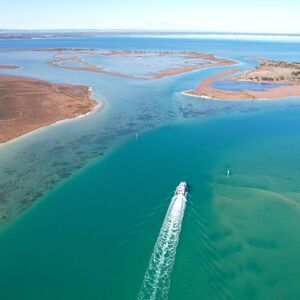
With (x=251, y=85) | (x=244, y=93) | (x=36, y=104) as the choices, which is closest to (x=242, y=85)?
(x=251, y=85)

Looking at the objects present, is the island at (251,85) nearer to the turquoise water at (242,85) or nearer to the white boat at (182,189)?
the turquoise water at (242,85)

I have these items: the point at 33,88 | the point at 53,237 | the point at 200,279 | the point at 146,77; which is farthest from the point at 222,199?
the point at 146,77

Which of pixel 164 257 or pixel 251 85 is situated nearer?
pixel 164 257

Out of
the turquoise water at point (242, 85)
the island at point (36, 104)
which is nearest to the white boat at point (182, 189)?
the island at point (36, 104)

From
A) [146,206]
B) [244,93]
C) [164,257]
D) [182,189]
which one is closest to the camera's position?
[164,257]

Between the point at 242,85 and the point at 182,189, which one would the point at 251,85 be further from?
the point at 182,189

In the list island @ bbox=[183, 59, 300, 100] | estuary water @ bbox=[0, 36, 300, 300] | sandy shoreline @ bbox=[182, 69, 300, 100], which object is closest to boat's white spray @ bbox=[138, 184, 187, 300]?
estuary water @ bbox=[0, 36, 300, 300]

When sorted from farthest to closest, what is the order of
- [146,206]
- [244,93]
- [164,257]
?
[244,93] → [146,206] → [164,257]
